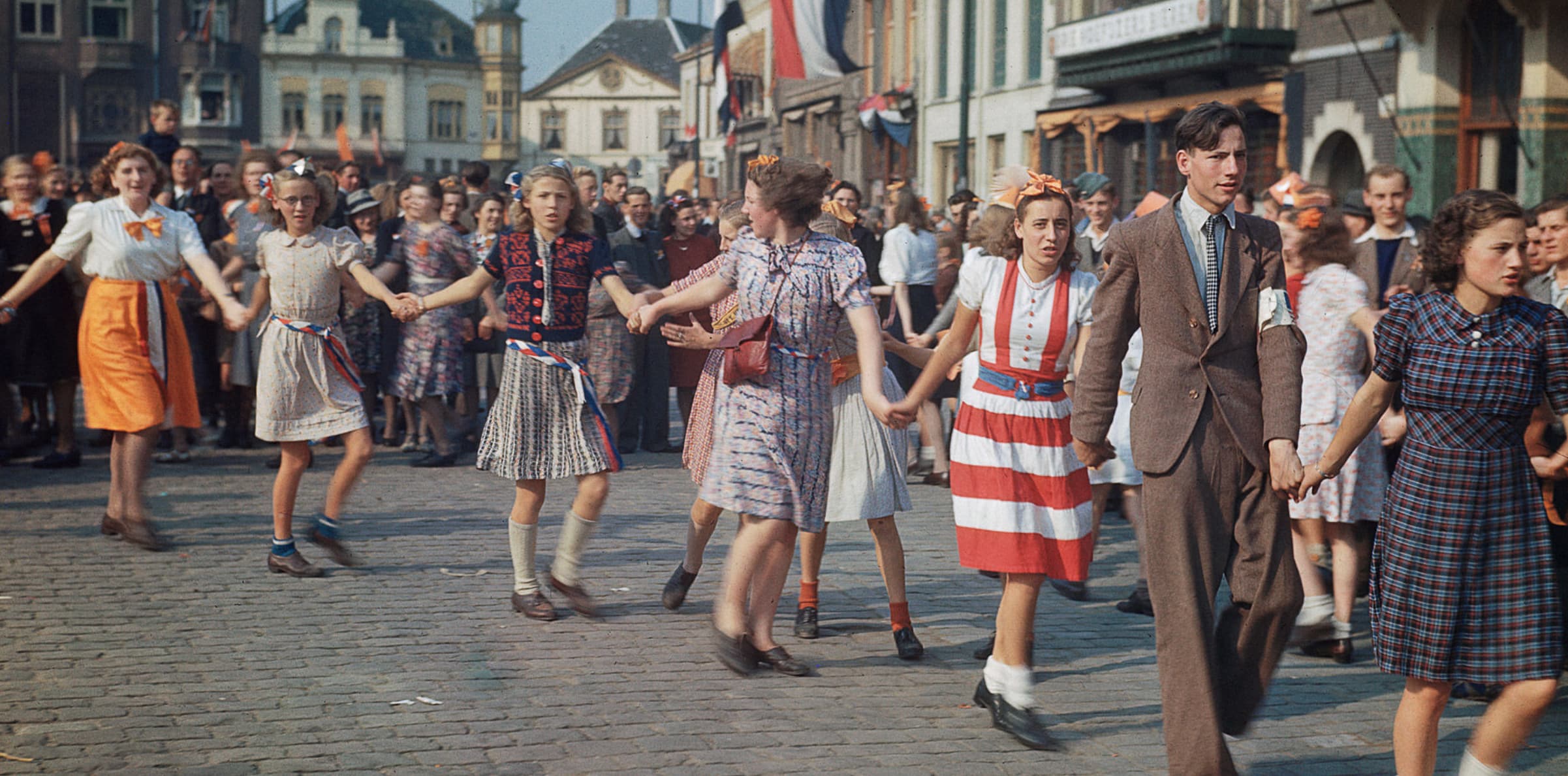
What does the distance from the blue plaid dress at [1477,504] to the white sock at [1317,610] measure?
2.14 m

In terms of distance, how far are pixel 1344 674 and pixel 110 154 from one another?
20.9ft

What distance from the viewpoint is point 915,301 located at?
11703 millimetres

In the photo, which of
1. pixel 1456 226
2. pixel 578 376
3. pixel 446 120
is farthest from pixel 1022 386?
pixel 446 120

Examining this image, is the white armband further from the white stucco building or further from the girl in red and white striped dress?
the white stucco building

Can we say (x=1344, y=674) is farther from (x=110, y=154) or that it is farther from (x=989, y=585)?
(x=110, y=154)

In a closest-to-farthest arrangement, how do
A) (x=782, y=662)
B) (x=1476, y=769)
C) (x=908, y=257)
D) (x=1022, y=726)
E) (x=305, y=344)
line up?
(x=1476, y=769) → (x=1022, y=726) → (x=782, y=662) → (x=305, y=344) → (x=908, y=257)

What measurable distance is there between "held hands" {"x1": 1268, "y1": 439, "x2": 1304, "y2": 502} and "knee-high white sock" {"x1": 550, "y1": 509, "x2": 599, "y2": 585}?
326cm

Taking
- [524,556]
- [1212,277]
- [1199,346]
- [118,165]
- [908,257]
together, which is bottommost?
[524,556]

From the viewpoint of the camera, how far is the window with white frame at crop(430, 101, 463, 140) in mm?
101312

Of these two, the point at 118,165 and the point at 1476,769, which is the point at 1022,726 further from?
the point at 118,165

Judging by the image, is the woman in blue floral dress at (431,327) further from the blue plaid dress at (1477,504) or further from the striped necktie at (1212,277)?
the blue plaid dress at (1477,504)

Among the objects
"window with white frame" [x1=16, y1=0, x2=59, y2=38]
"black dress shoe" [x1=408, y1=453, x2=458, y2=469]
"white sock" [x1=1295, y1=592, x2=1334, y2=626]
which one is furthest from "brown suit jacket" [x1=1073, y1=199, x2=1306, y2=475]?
"window with white frame" [x1=16, y1=0, x2=59, y2=38]

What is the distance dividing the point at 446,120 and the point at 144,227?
3815 inches

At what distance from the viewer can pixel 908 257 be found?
38.0 ft
